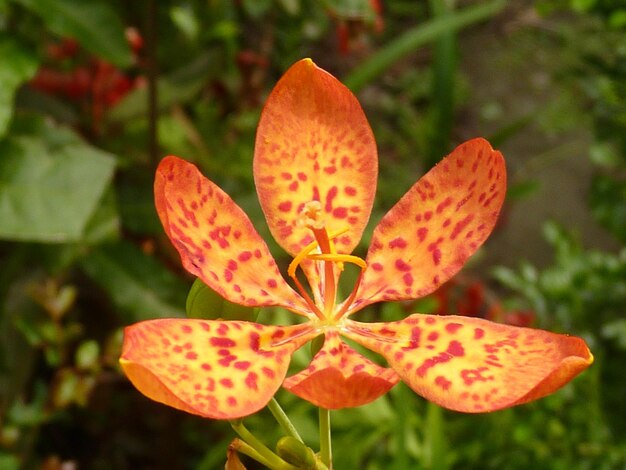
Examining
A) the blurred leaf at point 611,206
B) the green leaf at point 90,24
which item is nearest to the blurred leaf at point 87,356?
the green leaf at point 90,24

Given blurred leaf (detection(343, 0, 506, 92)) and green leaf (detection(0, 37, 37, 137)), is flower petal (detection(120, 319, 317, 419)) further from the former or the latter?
blurred leaf (detection(343, 0, 506, 92))

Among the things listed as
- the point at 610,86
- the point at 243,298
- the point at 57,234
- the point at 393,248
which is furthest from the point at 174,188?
the point at 610,86

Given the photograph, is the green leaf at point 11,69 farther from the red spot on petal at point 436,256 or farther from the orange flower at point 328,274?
the red spot on petal at point 436,256

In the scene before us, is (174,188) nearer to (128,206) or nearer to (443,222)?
(443,222)

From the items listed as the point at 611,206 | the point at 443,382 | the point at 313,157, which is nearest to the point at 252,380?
the point at 443,382

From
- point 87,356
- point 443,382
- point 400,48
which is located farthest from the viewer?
point 400,48

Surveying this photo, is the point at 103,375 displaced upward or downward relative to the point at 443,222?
downward

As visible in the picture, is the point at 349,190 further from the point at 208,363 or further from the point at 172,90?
the point at 172,90
